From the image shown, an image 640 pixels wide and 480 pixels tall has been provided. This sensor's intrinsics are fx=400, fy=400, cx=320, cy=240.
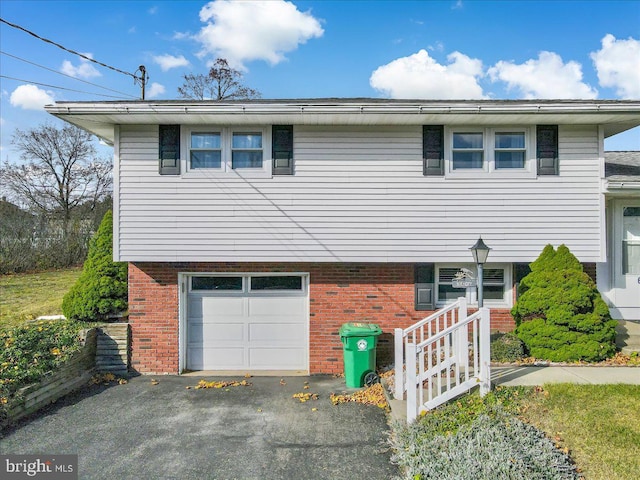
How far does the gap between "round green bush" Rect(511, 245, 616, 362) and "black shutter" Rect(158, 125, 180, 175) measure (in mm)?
6539

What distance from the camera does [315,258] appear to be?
7156 mm

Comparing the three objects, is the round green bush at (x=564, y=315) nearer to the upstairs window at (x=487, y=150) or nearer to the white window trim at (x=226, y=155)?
the upstairs window at (x=487, y=150)

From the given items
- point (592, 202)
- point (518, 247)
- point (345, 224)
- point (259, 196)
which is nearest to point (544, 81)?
point (592, 202)

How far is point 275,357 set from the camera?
759cm

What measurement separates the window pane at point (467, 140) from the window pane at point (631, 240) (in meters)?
3.29

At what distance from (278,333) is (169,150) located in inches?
154

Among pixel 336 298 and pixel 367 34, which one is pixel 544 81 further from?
pixel 336 298

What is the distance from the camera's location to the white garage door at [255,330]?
7.58 metres

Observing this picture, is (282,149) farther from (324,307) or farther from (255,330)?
(255,330)

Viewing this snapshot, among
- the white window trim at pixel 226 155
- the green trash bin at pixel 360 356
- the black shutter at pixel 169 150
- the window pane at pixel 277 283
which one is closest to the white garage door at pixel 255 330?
the window pane at pixel 277 283

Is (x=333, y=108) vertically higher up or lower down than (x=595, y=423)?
higher up

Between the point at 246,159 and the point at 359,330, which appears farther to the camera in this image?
the point at 246,159

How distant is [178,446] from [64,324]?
3.96 meters

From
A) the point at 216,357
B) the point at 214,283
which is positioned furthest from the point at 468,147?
the point at 216,357
